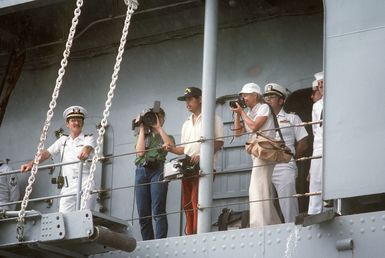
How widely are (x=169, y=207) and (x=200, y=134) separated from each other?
6.21 ft

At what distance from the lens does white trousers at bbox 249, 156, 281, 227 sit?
27.9 feet

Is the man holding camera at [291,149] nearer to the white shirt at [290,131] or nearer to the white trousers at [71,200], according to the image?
the white shirt at [290,131]

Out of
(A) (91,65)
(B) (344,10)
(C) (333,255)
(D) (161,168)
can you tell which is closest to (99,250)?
(D) (161,168)

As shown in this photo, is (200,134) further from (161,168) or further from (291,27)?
(291,27)

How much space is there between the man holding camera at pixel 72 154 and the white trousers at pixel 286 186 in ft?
6.38

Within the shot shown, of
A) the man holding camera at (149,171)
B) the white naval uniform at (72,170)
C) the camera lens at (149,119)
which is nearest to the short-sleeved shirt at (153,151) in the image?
the man holding camera at (149,171)

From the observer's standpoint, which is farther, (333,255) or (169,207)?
(169,207)

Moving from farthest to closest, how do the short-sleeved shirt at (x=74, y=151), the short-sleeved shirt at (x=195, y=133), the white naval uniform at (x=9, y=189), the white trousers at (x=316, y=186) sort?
the white naval uniform at (x=9, y=189)
the short-sleeved shirt at (x=74, y=151)
the short-sleeved shirt at (x=195, y=133)
the white trousers at (x=316, y=186)

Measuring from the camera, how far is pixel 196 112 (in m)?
9.56

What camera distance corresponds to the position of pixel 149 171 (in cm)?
965

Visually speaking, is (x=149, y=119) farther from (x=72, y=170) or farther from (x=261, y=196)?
(x=261, y=196)

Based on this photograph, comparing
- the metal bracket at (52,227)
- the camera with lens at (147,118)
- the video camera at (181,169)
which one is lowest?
the metal bracket at (52,227)

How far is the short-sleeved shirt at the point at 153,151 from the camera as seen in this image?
9.57 m

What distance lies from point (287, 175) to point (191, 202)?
3.06 feet
